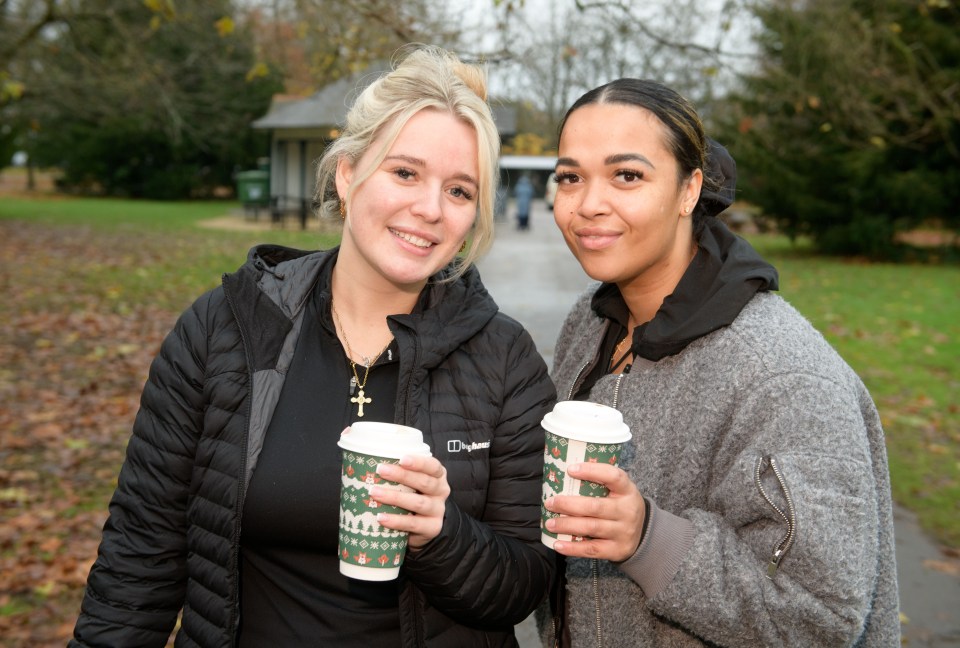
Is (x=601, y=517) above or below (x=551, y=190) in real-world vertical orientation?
above

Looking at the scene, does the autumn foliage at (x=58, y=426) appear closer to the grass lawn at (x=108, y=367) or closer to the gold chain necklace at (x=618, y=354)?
the grass lawn at (x=108, y=367)

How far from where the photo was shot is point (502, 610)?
2.10m

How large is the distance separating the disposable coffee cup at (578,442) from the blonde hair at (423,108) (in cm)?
68

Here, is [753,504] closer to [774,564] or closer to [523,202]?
[774,564]

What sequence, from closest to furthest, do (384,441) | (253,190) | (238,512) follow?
A: (384,441) → (238,512) → (253,190)

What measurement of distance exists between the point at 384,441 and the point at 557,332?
9.00 m

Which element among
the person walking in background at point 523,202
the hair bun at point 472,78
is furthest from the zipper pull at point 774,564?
the person walking in background at point 523,202

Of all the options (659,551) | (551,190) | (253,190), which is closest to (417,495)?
(659,551)

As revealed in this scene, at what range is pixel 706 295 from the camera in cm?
233

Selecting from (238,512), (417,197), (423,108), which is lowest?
(238,512)

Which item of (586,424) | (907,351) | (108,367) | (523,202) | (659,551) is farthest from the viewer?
(523,202)

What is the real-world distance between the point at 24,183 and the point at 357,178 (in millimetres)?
52658

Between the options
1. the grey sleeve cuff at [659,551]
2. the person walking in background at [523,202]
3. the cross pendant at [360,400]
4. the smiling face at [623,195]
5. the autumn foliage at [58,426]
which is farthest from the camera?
the person walking in background at [523,202]

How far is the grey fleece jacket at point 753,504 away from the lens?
1.90 m
